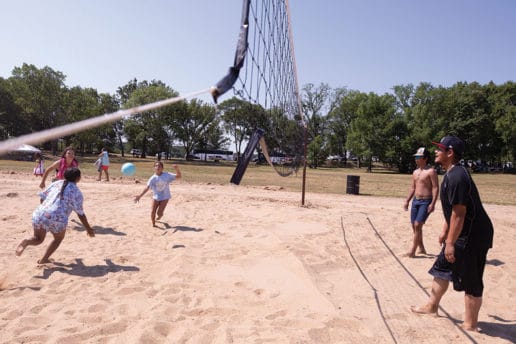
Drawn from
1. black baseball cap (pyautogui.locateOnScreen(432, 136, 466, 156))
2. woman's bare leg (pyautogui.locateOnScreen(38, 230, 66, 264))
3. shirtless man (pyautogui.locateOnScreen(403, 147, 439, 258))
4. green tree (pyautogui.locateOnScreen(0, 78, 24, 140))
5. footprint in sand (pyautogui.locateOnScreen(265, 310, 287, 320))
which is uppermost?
green tree (pyautogui.locateOnScreen(0, 78, 24, 140))

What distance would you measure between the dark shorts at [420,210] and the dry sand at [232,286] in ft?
1.97

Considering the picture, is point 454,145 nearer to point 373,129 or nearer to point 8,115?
point 373,129

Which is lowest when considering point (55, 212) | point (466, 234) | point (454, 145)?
point (55, 212)

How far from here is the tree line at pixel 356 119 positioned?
135ft

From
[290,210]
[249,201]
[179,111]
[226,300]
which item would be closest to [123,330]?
[226,300]

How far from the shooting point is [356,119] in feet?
164

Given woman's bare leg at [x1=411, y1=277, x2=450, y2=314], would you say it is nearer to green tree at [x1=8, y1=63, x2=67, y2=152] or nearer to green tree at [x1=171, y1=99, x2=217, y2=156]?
green tree at [x1=8, y1=63, x2=67, y2=152]

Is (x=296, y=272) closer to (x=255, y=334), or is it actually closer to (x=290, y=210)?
(x=255, y=334)

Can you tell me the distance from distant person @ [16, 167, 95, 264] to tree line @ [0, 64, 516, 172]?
34320mm

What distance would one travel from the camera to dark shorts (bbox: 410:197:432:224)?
5.32 metres

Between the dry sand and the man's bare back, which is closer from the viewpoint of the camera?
the dry sand

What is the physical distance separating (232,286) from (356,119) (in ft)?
160

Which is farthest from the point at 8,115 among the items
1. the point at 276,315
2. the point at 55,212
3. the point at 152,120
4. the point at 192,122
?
the point at 276,315

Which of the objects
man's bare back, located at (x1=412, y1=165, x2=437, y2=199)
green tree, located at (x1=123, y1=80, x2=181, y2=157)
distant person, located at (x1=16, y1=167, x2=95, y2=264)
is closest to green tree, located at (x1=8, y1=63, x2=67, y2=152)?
green tree, located at (x1=123, y1=80, x2=181, y2=157)
